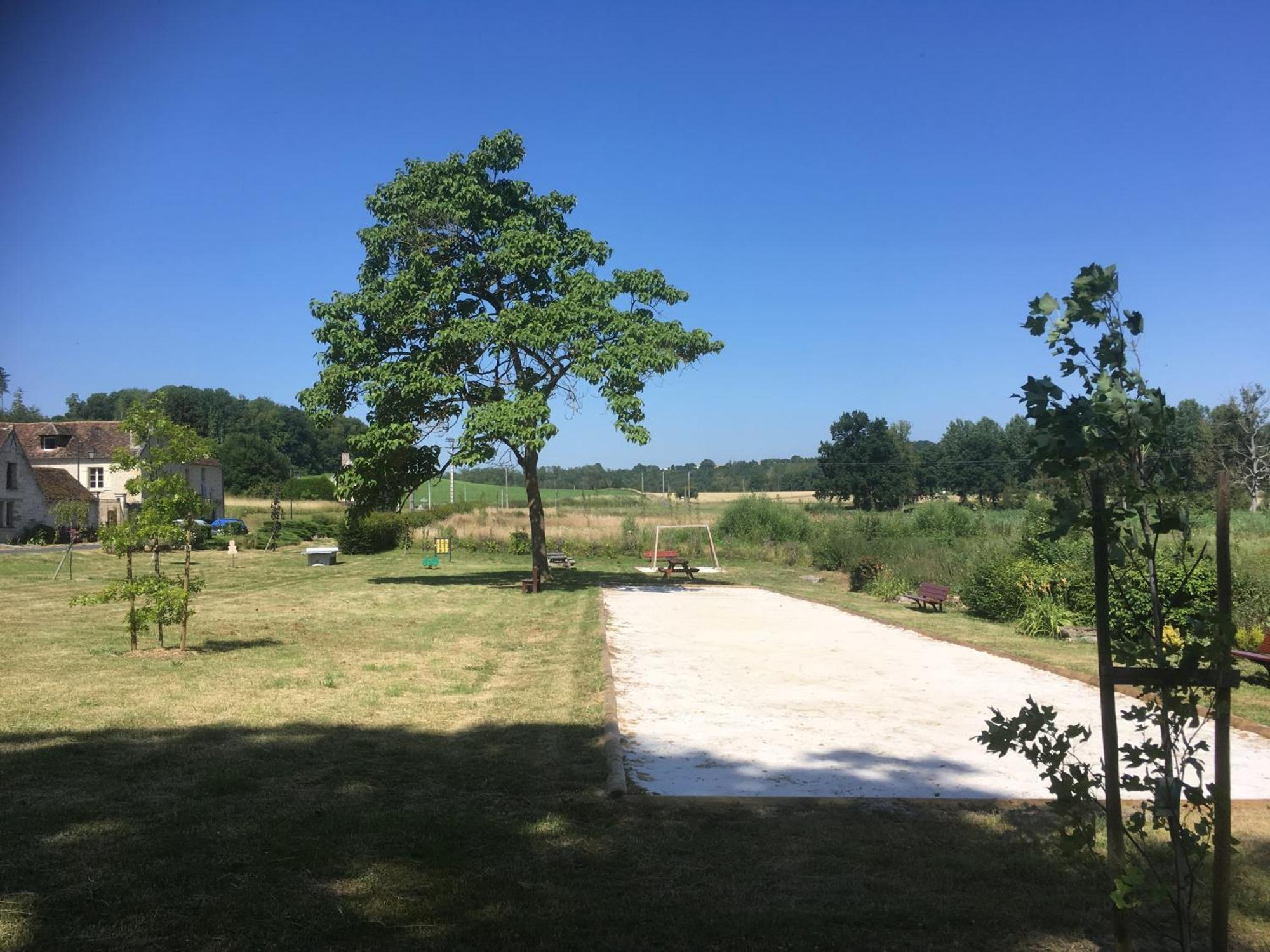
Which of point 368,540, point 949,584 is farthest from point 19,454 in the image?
point 949,584

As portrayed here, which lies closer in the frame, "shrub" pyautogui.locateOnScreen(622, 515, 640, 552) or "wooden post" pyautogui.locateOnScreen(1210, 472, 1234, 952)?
"wooden post" pyautogui.locateOnScreen(1210, 472, 1234, 952)

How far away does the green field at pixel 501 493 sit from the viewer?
2259 inches

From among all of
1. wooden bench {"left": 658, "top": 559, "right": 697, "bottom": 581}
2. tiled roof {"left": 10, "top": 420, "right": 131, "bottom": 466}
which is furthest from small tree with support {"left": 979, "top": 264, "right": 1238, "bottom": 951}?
tiled roof {"left": 10, "top": 420, "right": 131, "bottom": 466}

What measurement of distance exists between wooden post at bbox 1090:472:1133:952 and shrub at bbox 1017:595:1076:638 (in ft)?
39.3

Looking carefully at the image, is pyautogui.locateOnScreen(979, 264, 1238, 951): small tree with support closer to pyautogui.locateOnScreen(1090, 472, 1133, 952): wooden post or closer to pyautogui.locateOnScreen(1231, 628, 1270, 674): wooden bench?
pyautogui.locateOnScreen(1090, 472, 1133, 952): wooden post

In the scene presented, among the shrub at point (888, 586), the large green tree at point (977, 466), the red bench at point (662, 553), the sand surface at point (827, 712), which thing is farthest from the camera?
the large green tree at point (977, 466)

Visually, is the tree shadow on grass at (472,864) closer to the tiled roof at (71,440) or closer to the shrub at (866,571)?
the shrub at (866,571)

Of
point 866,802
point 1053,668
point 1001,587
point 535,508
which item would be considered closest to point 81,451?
point 535,508

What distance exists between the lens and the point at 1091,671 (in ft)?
35.7

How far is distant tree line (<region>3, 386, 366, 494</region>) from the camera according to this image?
Answer: 8019 centimetres

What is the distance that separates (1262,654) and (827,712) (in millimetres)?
4772

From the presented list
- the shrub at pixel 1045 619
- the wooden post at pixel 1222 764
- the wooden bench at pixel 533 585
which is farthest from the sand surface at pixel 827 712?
the wooden bench at pixel 533 585

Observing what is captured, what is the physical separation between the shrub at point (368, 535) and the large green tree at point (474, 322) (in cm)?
1512

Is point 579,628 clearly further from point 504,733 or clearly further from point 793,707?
point 504,733
